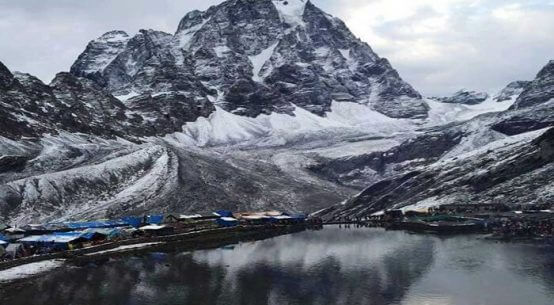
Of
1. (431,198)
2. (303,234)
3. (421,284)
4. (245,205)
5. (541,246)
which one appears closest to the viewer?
(421,284)

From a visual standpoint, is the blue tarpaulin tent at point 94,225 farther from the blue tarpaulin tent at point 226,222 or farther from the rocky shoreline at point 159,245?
the blue tarpaulin tent at point 226,222

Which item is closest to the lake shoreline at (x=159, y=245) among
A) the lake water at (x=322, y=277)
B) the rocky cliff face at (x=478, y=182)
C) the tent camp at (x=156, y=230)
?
the lake water at (x=322, y=277)

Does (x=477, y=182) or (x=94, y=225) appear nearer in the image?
(x=94, y=225)

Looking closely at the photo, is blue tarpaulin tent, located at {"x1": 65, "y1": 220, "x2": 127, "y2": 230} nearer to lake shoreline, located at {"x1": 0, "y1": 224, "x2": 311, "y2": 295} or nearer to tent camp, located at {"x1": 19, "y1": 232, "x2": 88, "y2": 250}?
lake shoreline, located at {"x1": 0, "y1": 224, "x2": 311, "y2": 295}

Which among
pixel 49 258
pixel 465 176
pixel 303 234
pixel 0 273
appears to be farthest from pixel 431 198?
pixel 0 273

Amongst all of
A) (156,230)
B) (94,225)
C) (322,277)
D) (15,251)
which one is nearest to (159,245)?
(156,230)

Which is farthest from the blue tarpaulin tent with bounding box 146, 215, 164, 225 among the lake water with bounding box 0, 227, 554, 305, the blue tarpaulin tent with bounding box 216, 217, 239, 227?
the lake water with bounding box 0, 227, 554, 305

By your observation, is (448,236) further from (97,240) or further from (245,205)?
(245,205)

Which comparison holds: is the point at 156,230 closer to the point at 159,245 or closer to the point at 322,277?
the point at 159,245
